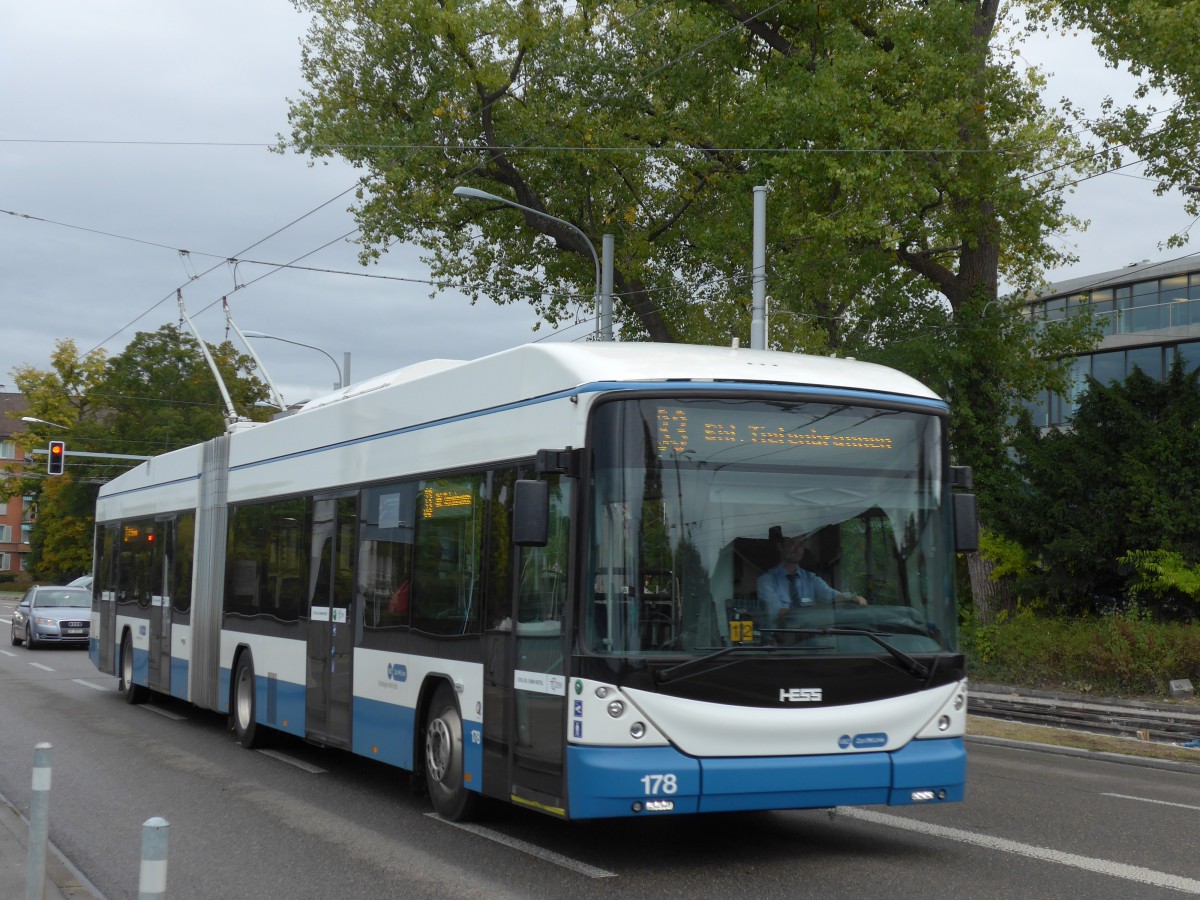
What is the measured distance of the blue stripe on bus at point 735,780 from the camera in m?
8.00

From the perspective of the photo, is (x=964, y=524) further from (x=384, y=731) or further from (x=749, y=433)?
(x=384, y=731)

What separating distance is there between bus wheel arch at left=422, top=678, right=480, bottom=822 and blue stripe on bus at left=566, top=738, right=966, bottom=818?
1.88 metres

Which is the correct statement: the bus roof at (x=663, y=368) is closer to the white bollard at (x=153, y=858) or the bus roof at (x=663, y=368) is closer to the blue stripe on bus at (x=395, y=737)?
the blue stripe on bus at (x=395, y=737)

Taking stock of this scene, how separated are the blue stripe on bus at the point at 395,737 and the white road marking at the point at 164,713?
275 inches

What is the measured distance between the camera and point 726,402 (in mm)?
8656

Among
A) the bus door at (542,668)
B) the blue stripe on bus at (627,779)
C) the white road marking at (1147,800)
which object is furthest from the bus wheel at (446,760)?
the white road marking at (1147,800)

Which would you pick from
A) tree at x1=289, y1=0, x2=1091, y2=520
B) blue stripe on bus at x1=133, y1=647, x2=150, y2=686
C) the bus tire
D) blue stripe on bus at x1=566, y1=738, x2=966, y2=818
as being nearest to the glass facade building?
tree at x1=289, y1=0, x2=1091, y2=520

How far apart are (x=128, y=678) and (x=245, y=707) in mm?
5888

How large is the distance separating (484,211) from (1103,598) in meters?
17.0

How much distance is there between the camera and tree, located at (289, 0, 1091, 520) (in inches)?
977

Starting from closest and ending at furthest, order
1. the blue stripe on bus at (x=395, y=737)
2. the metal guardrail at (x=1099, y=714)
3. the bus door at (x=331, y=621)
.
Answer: the blue stripe on bus at (x=395, y=737) → the bus door at (x=331, y=621) → the metal guardrail at (x=1099, y=714)

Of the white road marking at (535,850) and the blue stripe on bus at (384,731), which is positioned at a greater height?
the blue stripe on bus at (384,731)

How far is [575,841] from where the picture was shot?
943cm

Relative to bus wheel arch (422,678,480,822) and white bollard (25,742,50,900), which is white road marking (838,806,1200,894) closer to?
bus wheel arch (422,678,480,822)
